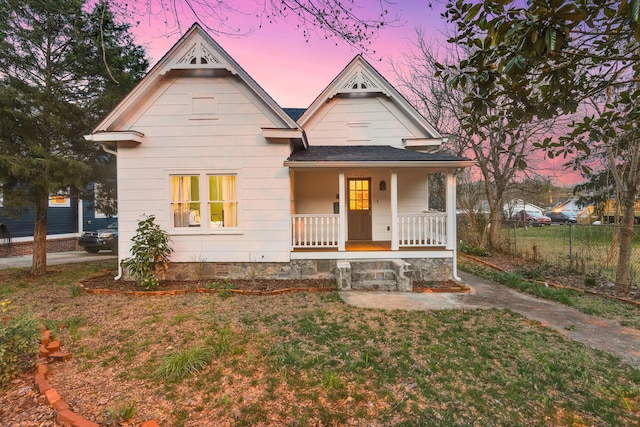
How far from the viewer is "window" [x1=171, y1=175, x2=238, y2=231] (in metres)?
7.96

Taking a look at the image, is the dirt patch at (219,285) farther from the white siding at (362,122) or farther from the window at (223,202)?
the white siding at (362,122)

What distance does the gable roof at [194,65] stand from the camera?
24.7ft

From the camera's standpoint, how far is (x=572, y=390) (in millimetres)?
3221

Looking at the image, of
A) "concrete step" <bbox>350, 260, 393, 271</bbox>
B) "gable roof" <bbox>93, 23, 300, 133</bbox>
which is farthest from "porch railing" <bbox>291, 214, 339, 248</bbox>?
"gable roof" <bbox>93, 23, 300, 133</bbox>

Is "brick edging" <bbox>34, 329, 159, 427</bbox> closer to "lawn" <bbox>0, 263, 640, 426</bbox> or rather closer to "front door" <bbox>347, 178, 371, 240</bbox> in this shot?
"lawn" <bbox>0, 263, 640, 426</bbox>

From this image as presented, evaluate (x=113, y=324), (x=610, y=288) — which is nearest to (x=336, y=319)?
Result: (x=113, y=324)

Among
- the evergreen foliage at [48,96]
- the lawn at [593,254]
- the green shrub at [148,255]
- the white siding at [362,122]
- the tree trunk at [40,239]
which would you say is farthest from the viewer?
the white siding at [362,122]

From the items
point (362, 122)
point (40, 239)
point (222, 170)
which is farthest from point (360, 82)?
point (40, 239)

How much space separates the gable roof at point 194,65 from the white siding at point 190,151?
0.86ft

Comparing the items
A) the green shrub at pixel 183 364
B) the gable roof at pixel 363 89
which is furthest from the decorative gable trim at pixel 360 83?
the green shrub at pixel 183 364

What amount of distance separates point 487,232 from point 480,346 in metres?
11.9

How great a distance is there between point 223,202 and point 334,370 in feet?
18.6

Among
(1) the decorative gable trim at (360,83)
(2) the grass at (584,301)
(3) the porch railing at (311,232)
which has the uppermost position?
(1) the decorative gable trim at (360,83)

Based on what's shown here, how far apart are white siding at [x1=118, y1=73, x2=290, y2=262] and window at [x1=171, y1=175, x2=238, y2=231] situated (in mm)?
188
